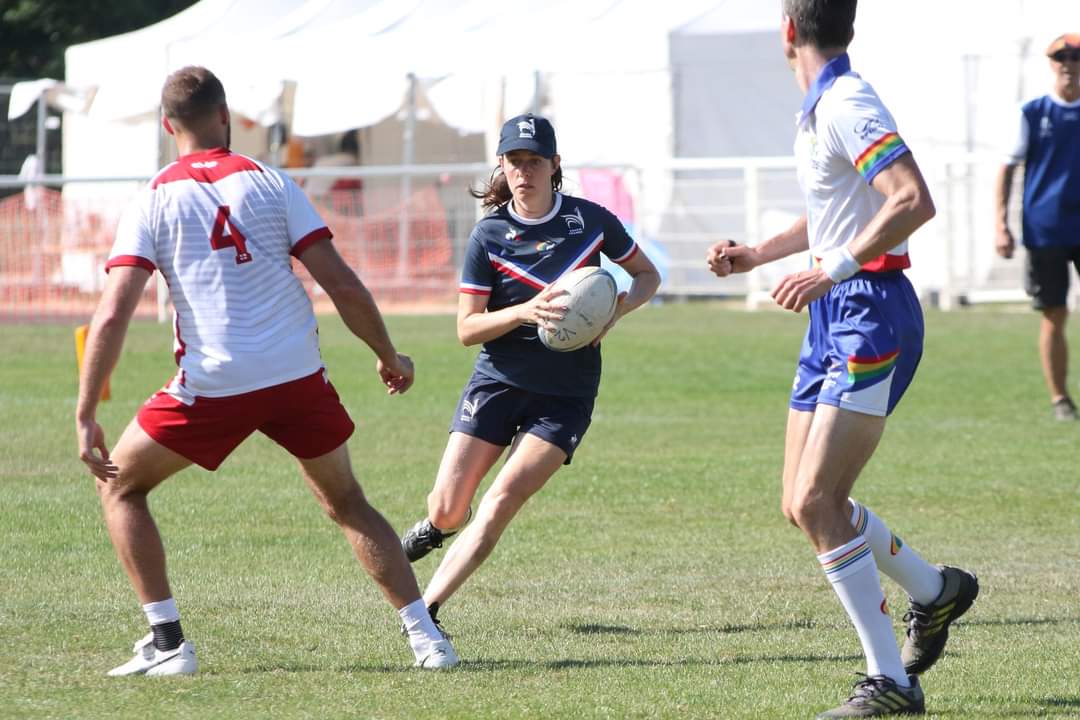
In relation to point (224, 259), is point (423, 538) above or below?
below

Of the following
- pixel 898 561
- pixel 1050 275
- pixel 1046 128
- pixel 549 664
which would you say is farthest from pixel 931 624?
pixel 1046 128

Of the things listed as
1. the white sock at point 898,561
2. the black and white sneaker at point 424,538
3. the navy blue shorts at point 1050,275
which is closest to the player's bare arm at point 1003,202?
the navy blue shorts at point 1050,275

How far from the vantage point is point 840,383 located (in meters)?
5.27

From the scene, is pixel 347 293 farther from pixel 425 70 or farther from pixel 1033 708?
→ pixel 425 70

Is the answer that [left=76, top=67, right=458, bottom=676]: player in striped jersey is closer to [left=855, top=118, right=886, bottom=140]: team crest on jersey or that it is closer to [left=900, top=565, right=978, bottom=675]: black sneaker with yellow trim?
[left=855, top=118, right=886, bottom=140]: team crest on jersey

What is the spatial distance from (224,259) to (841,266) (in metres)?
1.97

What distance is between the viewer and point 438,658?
596 centimetres

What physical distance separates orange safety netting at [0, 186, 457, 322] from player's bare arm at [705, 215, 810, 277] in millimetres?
14619

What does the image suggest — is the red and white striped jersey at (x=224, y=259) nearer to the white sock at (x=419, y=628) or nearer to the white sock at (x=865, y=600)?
the white sock at (x=419, y=628)

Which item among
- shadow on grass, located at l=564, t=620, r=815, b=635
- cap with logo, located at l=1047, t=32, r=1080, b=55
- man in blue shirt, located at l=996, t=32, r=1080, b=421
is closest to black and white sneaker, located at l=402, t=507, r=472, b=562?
shadow on grass, located at l=564, t=620, r=815, b=635

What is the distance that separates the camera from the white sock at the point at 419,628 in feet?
19.6

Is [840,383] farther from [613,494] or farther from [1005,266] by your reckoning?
[1005,266]

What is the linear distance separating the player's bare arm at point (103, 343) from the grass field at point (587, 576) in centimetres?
81

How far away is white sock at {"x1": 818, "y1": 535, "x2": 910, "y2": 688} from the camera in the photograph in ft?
17.4
